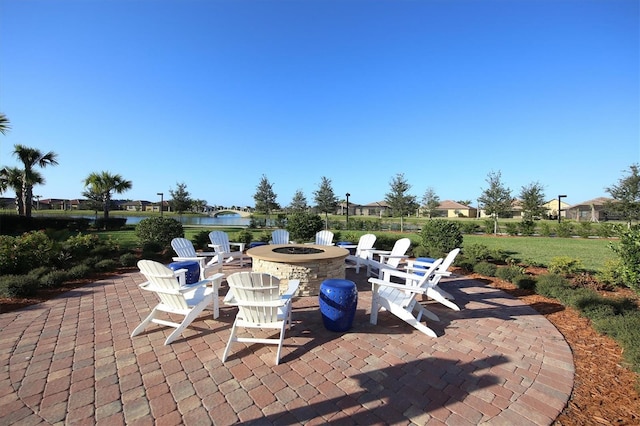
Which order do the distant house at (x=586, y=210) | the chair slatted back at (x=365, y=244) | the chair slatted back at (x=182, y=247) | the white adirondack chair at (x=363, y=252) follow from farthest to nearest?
1. the distant house at (x=586, y=210)
2. the chair slatted back at (x=365, y=244)
3. the white adirondack chair at (x=363, y=252)
4. the chair slatted back at (x=182, y=247)

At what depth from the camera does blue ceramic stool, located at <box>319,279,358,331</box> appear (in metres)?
3.84

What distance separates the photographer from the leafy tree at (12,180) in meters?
18.5

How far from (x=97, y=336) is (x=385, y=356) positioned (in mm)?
3683

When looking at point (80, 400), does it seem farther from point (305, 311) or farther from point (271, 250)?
point (271, 250)

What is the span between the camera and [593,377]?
9.86 feet

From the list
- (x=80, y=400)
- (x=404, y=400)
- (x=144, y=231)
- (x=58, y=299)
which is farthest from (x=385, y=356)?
(x=144, y=231)

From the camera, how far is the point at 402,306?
13.5 ft

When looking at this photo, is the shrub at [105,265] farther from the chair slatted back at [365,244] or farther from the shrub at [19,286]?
the chair slatted back at [365,244]

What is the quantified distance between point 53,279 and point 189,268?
2907mm

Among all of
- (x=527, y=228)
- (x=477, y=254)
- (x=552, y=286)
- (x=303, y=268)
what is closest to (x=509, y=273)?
(x=552, y=286)

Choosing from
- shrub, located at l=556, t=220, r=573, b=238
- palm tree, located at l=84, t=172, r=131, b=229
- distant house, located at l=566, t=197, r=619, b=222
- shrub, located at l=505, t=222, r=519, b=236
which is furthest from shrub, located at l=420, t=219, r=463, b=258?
distant house, located at l=566, t=197, r=619, b=222

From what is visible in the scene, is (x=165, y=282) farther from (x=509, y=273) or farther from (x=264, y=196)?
(x=264, y=196)

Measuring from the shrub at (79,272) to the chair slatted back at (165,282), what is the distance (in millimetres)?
4301

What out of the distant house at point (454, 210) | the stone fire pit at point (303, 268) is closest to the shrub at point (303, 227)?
the stone fire pit at point (303, 268)
